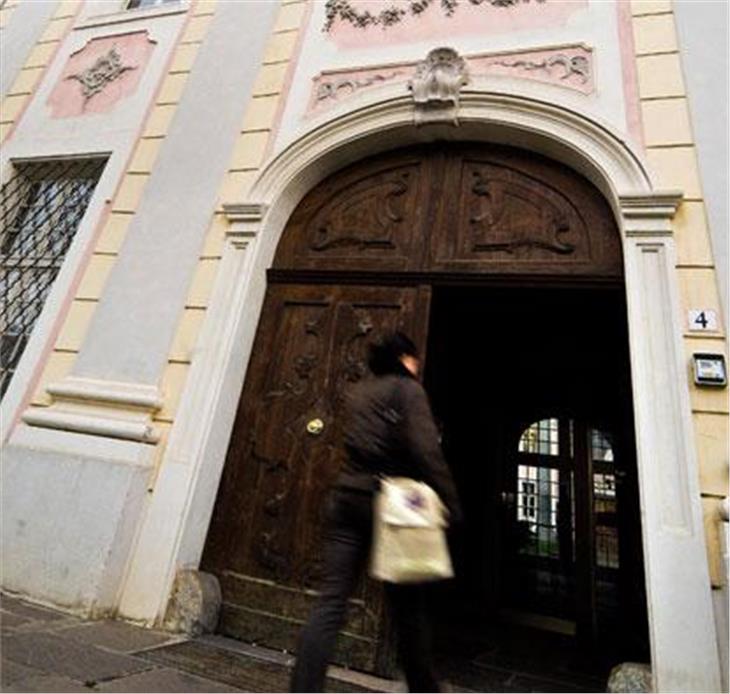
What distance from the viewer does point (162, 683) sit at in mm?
2295

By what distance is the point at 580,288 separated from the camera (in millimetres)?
3451

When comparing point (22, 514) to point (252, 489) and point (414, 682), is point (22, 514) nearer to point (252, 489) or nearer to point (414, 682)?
point (252, 489)

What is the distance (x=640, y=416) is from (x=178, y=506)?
2.78m

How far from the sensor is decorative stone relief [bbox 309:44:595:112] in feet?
12.6

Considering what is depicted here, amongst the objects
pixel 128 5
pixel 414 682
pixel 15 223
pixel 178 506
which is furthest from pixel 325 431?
pixel 128 5

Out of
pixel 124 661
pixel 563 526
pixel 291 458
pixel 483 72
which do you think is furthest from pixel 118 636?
pixel 563 526

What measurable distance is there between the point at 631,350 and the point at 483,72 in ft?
7.95

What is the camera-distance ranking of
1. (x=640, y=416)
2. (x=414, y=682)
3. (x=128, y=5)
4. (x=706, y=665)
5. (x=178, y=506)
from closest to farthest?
1. (x=414, y=682)
2. (x=706, y=665)
3. (x=640, y=416)
4. (x=178, y=506)
5. (x=128, y=5)

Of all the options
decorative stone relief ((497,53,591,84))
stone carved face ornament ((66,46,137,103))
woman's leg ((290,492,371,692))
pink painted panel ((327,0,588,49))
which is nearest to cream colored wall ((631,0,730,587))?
decorative stone relief ((497,53,591,84))

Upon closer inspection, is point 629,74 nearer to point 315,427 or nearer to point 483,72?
point 483,72

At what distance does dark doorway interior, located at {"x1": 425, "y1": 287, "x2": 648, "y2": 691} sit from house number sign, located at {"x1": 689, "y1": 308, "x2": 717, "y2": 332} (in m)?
1.12

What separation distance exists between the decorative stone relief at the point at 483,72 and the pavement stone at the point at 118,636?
3.91m

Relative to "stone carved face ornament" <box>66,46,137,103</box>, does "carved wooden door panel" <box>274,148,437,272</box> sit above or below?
below

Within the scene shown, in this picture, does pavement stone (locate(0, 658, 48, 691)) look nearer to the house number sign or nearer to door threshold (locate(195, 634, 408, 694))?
door threshold (locate(195, 634, 408, 694))
